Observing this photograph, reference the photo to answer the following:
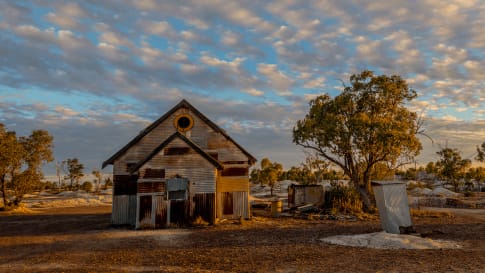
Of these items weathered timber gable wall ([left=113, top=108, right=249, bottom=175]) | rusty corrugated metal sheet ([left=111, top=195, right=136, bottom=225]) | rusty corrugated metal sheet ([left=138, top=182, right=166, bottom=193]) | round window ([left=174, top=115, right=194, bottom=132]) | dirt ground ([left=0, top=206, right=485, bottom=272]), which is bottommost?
dirt ground ([left=0, top=206, right=485, bottom=272])

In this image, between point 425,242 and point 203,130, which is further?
point 203,130

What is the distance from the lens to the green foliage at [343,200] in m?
24.4

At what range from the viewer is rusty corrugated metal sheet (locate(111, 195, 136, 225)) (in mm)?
20625

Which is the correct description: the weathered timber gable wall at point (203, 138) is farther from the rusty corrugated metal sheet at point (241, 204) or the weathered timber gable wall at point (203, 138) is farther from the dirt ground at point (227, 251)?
the dirt ground at point (227, 251)

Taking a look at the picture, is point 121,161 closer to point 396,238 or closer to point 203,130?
point 203,130

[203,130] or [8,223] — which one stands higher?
[203,130]

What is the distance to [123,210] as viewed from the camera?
818 inches

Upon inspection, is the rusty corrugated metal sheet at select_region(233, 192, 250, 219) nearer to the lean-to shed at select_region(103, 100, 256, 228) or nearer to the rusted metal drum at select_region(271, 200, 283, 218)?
the lean-to shed at select_region(103, 100, 256, 228)

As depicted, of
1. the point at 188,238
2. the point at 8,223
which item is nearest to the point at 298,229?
the point at 188,238

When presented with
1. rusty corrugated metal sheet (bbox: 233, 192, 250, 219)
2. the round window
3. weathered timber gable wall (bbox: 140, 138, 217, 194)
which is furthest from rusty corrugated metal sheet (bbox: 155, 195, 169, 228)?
the round window

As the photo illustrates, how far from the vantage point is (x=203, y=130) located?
74.2 feet

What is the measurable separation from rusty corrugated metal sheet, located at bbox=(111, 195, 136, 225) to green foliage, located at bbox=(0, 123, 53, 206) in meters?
18.1

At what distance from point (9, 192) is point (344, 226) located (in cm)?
3467

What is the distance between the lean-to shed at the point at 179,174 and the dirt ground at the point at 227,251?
1.38 meters
